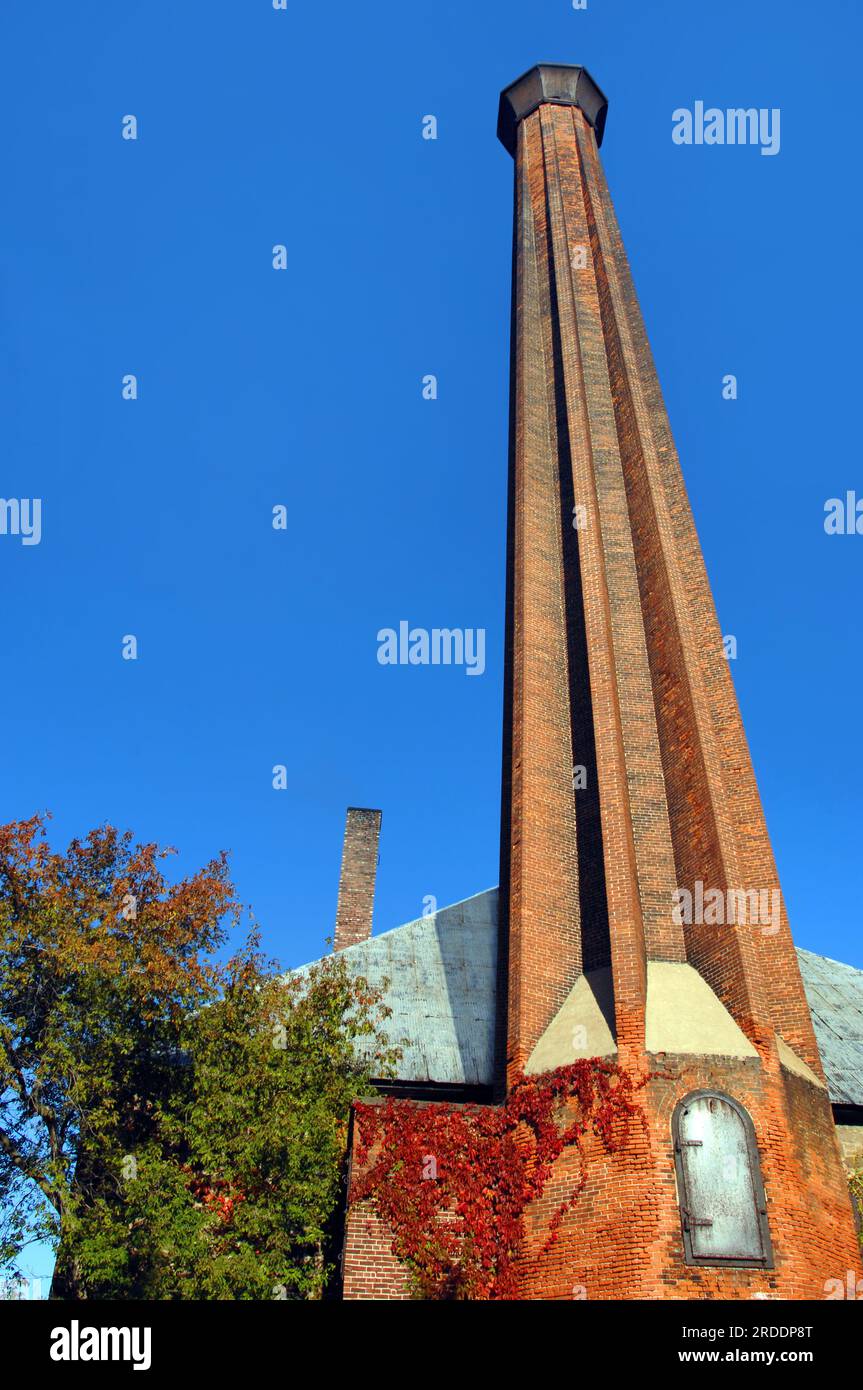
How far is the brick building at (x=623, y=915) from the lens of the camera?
35.5ft

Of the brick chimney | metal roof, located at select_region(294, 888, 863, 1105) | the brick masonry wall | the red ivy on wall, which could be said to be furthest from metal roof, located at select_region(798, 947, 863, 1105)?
the brick chimney

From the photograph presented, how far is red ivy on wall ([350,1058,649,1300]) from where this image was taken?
11547mm

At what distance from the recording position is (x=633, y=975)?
1223 cm

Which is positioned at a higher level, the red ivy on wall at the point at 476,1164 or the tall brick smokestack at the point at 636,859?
the tall brick smokestack at the point at 636,859

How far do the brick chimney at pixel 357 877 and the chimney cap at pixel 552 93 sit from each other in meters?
20.3

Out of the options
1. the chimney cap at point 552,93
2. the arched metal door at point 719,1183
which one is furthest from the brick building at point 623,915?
the chimney cap at point 552,93

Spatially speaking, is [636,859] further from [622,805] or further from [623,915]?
[623,915]

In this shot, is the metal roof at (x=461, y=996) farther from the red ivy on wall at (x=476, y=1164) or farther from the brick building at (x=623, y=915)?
the red ivy on wall at (x=476, y=1164)

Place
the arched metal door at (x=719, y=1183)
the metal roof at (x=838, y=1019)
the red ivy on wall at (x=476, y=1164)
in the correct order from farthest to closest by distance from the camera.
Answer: the metal roof at (x=838, y=1019) < the red ivy on wall at (x=476, y=1164) < the arched metal door at (x=719, y=1183)

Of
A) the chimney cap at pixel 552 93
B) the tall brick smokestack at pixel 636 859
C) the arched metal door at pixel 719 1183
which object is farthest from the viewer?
the chimney cap at pixel 552 93

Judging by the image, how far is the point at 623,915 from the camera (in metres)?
12.9

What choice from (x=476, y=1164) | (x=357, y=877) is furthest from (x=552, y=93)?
(x=476, y=1164)
